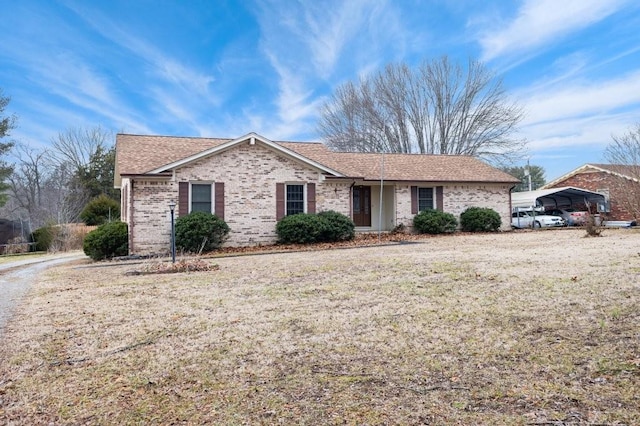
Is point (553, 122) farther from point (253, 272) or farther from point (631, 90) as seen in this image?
point (253, 272)

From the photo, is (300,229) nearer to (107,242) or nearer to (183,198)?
(183,198)

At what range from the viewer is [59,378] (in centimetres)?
386

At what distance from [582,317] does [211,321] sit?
4661 millimetres

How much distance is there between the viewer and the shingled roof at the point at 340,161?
16.5m

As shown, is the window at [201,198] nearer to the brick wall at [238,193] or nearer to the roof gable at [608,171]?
the brick wall at [238,193]

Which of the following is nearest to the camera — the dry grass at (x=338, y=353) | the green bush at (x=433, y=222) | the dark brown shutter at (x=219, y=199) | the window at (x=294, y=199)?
the dry grass at (x=338, y=353)

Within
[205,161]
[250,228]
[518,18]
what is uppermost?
[518,18]

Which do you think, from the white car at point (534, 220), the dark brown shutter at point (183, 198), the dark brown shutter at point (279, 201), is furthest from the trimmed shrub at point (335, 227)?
the white car at point (534, 220)

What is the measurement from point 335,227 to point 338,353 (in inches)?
496

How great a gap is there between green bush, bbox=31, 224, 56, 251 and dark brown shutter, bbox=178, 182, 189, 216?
10.9m

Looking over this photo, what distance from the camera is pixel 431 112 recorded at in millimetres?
36531

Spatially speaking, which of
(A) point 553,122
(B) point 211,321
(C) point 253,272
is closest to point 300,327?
(B) point 211,321

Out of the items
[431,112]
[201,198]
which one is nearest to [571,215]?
[431,112]

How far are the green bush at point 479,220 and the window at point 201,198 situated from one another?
12.6 meters
